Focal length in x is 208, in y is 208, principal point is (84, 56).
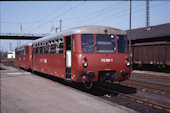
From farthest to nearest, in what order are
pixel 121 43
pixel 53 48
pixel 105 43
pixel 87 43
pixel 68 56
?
pixel 53 48
pixel 68 56
pixel 121 43
pixel 105 43
pixel 87 43

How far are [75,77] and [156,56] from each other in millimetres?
14817

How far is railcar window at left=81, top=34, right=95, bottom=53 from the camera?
8852 mm

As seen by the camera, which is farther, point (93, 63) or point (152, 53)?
point (152, 53)

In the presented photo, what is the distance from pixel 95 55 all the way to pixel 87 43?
638mm

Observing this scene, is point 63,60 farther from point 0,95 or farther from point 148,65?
point 148,65

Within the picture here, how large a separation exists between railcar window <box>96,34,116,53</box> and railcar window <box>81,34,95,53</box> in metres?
0.27

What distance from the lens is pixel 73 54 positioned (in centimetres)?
907

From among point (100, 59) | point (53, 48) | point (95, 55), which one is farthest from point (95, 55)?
point (53, 48)

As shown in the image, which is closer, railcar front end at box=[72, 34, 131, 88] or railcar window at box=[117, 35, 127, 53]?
railcar front end at box=[72, 34, 131, 88]

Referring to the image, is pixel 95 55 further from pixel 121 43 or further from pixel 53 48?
pixel 53 48

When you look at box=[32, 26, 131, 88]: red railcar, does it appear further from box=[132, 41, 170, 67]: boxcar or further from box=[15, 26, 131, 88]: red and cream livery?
box=[132, 41, 170, 67]: boxcar

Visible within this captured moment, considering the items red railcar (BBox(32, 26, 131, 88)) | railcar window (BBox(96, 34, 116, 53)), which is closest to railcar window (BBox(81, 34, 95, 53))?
red railcar (BBox(32, 26, 131, 88))

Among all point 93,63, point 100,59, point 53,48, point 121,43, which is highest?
point 121,43

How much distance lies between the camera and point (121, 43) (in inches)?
376
